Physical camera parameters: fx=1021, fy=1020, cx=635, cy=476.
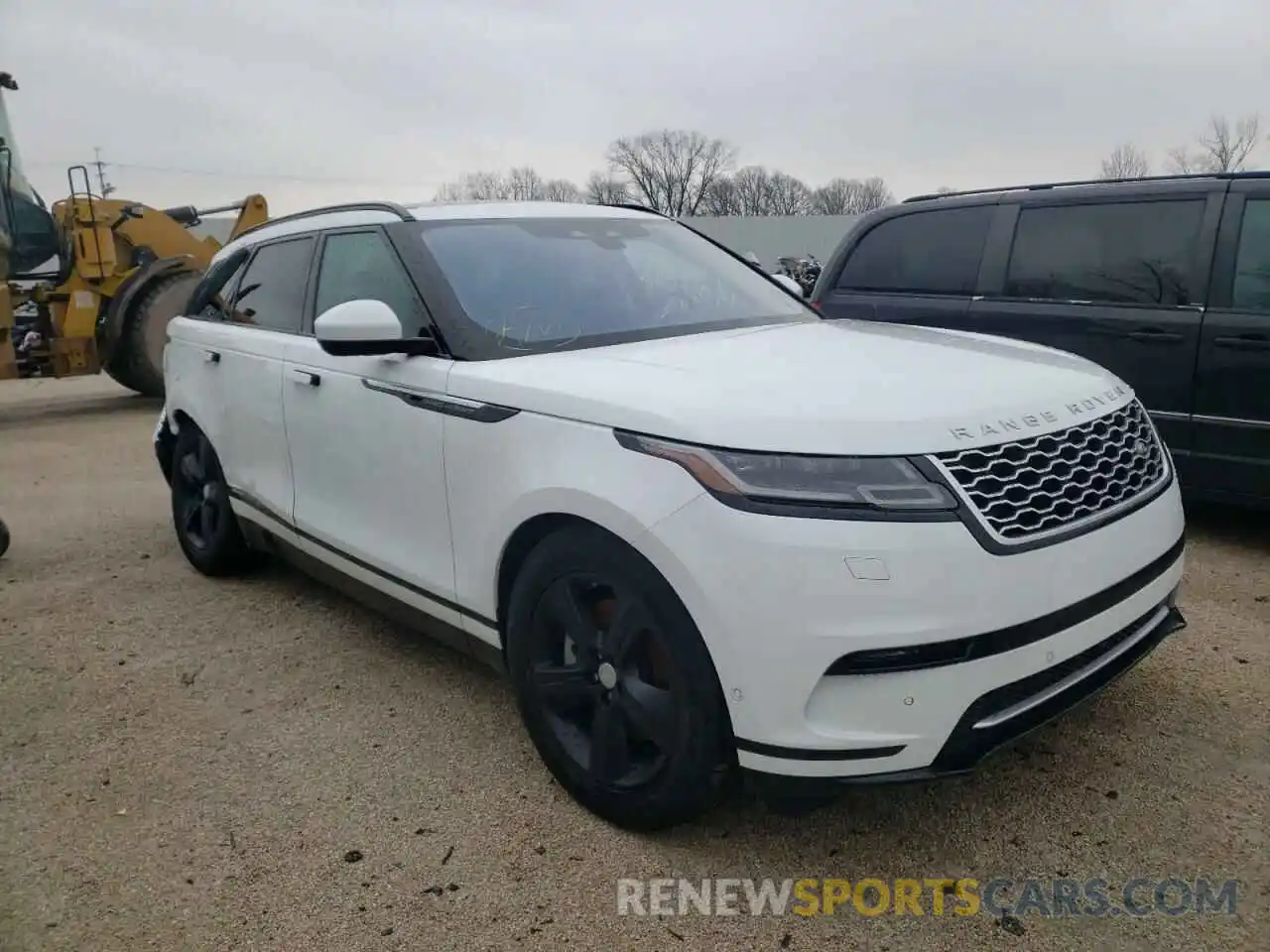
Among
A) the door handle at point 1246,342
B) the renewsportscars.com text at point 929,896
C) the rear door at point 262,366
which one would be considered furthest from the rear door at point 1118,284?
the rear door at point 262,366

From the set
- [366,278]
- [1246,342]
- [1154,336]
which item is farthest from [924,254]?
[366,278]

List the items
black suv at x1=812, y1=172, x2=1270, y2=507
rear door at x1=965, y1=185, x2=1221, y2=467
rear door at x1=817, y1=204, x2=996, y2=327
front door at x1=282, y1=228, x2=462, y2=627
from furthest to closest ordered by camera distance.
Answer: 1. rear door at x1=817, y1=204, x2=996, y2=327
2. rear door at x1=965, y1=185, x2=1221, y2=467
3. black suv at x1=812, y1=172, x2=1270, y2=507
4. front door at x1=282, y1=228, x2=462, y2=627

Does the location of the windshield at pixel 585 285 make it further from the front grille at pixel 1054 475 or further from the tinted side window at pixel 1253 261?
the tinted side window at pixel 1253 261

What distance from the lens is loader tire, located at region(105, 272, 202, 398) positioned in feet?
37.6

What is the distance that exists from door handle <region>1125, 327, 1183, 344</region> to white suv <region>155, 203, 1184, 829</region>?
2282 millimetres

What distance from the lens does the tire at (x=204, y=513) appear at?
477 centimetres

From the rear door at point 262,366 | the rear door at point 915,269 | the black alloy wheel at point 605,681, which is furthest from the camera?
the rear door at point 915,269

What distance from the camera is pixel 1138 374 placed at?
5188 millimetres

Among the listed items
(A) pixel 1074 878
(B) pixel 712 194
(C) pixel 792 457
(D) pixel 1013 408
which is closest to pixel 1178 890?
(A) pixel 1074 878

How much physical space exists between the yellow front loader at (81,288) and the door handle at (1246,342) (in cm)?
1002

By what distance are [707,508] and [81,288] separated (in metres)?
11.5

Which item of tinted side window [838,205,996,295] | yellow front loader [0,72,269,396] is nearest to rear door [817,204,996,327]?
tinted side window [838,205,996,295]

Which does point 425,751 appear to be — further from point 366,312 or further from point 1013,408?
point 1013,408

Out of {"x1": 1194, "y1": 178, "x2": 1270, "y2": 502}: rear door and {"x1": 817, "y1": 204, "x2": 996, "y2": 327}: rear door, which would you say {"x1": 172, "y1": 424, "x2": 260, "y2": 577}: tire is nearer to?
{"x1": 817, "y1": 204, "x2": 996, "y2": 327}: rear door
